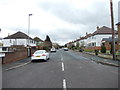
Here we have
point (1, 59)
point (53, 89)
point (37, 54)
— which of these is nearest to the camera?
point (53, 89)

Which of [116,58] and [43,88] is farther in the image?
[116,58]

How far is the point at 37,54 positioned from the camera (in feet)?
55.8

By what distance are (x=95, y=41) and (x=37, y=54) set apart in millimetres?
41134

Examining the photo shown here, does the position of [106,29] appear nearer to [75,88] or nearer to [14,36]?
[14,36]

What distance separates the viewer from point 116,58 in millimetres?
17234

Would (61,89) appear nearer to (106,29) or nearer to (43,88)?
(43,88)

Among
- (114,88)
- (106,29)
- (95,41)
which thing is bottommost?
(114,88)

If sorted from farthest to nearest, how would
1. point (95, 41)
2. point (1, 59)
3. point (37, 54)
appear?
1. point (95, 41)
2. point (37, 54)
3. point (1, 59)

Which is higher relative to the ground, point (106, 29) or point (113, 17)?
point (106, 29)

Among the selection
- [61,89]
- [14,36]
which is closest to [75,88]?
[61,89]

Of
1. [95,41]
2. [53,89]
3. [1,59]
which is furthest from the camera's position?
[95,41]

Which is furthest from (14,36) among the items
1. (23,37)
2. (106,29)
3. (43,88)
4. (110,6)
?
(43,88)

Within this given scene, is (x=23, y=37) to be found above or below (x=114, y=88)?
above

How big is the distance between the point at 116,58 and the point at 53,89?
46.6 feet
